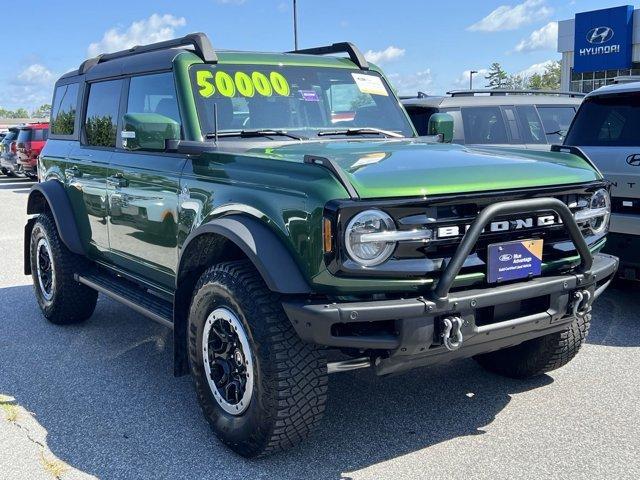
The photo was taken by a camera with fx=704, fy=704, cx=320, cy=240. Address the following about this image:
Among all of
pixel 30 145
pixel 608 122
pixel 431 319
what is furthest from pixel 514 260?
pixel 30 145

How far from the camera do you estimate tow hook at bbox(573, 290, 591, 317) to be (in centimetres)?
346

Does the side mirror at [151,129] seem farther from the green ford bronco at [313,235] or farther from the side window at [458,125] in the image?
the side window at [458,125]

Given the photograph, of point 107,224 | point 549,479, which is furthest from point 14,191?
point 549,479

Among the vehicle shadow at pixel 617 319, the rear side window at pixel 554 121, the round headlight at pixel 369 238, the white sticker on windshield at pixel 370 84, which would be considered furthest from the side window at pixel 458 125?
the round headlight at pixel 369 238

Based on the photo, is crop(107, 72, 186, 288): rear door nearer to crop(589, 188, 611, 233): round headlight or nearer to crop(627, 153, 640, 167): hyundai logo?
crop(589, 188, 611, 233): round headlight

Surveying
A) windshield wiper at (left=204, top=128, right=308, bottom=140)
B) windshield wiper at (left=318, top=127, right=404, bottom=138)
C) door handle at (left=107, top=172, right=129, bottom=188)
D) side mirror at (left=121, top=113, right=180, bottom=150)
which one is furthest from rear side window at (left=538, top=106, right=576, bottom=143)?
side mirror at (left=121, top=113, right=180, bottom=150)

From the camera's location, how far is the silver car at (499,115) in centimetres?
829

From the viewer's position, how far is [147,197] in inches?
173

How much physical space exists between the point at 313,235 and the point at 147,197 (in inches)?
67.7

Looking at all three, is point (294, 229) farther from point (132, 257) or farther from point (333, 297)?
point (132, 257)

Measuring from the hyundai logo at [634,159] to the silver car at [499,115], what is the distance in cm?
297

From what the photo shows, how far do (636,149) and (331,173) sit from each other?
3.30m

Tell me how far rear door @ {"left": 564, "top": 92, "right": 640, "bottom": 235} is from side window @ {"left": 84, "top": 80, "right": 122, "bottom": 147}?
3669 millimetres

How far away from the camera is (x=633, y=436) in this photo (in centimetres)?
363
